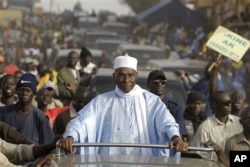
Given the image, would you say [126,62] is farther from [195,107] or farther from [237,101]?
[237,101]

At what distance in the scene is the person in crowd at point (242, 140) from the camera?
8312 mm

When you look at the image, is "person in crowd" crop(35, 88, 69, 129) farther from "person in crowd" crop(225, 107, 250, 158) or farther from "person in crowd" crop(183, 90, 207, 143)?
"person in crowd" crop(225, 107, 250, 158)

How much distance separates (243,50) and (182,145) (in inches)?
242

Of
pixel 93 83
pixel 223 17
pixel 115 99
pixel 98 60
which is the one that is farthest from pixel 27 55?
pixel 115 99

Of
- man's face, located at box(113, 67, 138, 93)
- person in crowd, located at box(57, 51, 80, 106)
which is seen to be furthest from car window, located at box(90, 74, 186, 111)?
man's face, located at box(113, 67, 138, 93)

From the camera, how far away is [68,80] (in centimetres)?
1461

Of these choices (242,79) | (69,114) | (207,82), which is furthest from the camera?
(242,79)

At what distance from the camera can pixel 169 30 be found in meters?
37.2

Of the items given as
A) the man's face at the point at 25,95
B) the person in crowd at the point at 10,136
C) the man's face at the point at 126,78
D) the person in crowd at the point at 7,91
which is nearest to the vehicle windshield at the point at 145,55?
the person in crowd at the point at 7,91

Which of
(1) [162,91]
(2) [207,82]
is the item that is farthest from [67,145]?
(2) [207,82]

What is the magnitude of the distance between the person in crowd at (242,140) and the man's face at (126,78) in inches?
55.4

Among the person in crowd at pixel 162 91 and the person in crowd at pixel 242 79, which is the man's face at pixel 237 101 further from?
the person in crowd at pixel 242 79

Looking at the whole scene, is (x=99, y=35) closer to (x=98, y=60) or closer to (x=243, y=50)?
(x=98, y=60)

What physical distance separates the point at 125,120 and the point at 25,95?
2.03 m
